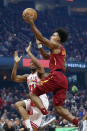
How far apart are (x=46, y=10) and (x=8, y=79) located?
10207mm

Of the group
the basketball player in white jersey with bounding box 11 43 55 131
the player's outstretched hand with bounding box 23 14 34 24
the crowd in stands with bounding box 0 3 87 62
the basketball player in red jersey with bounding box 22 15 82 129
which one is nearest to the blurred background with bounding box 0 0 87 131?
the crowd in stands with bounding box 0 3 87 62

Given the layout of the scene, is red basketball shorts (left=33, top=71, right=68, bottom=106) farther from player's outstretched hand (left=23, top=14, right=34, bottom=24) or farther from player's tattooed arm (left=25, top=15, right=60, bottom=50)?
player's outstretched hand (left=23, top=14, right=34, bottom=24)

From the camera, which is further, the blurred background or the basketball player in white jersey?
the blurred background

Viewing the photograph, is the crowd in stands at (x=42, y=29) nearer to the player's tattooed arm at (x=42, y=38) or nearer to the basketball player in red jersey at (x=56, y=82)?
the basketball player in red jersey at (x=56, y=82)

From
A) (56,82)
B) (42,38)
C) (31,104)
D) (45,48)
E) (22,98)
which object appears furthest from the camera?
(45,48)

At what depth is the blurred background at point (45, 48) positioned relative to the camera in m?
25.7

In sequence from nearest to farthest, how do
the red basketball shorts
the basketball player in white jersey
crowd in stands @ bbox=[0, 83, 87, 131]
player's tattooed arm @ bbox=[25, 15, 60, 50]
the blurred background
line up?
player's tattooed arm @ bbox=[25, 15, 60, 50] → the red basketball shorts → the basketball player in white jersey → crowd in stands @ bbox=[0, 83, 87, 131] → the blurred background

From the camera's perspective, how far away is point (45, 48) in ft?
95.9

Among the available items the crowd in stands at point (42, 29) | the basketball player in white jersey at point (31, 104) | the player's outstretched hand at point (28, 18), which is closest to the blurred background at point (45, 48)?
the crowd in stands at point (42, 29)

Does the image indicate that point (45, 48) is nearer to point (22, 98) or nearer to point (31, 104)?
point (22, 98)

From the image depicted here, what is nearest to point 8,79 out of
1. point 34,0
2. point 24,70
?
point 24,70

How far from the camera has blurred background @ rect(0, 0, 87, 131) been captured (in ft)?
84.3

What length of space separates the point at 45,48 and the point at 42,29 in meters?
4.58

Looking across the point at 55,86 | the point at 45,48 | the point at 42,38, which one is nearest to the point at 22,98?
the point at 45,48
